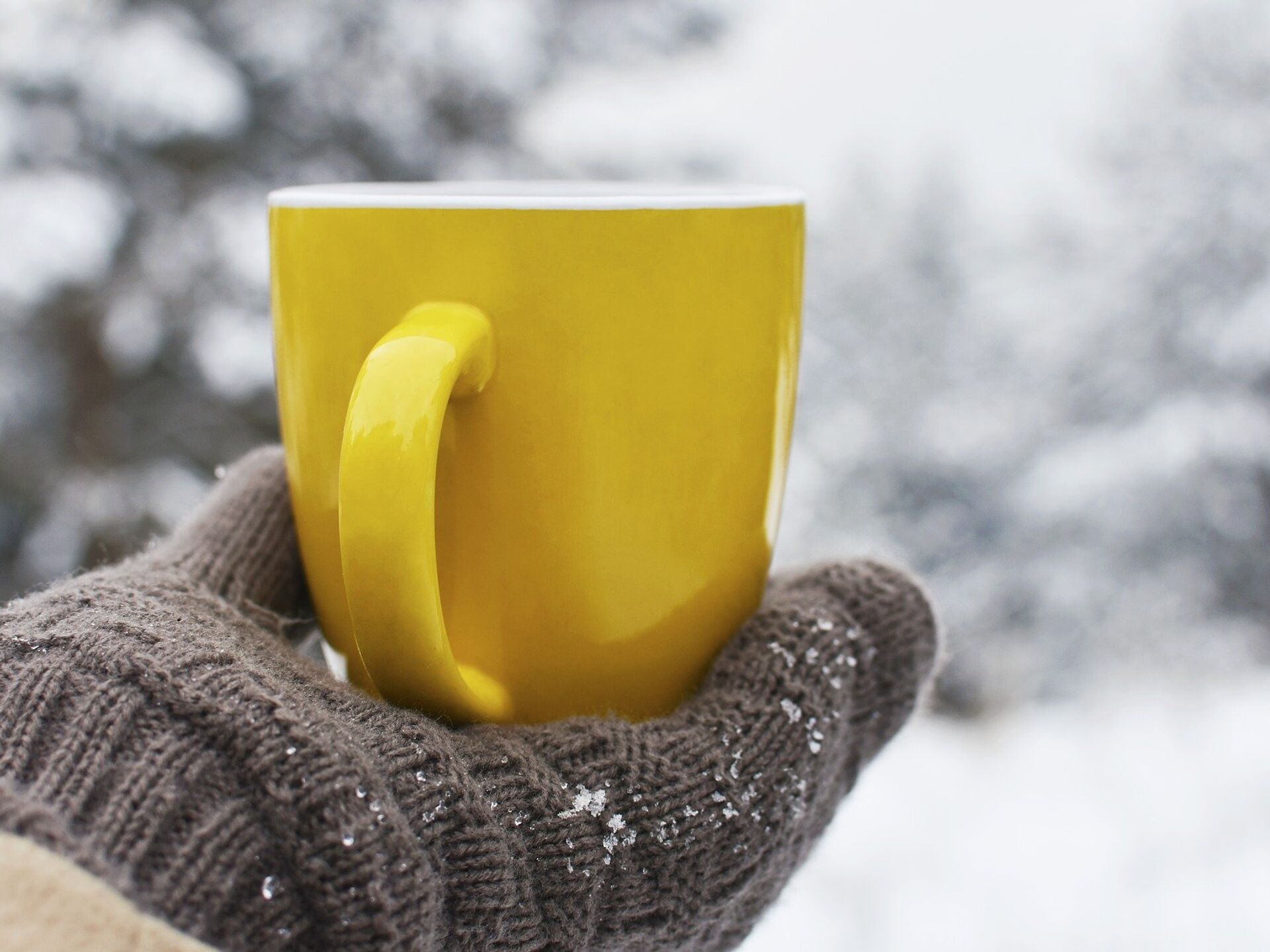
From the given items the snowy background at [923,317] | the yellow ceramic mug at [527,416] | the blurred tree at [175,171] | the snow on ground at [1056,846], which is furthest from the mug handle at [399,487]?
the blurred tree at [175,171]

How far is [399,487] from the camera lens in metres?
0.31

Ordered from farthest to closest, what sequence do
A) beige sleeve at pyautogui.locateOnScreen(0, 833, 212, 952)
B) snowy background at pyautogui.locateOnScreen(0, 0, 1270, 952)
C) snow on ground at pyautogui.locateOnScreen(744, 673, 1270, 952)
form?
snowy background at pyautogui.locateOnScreen(0, 0, 1270, 952) → snow on ground at pyautogui.locateOnScreen(744, 673, 1270, 952) → beige sleeve at pyautogui.locateOnScreen(0, 833, 212, 952)

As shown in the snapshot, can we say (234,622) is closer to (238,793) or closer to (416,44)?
(238,793)

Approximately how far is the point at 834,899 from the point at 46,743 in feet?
3.55

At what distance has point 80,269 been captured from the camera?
1784 mm

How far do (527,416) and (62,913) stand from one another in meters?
0.19

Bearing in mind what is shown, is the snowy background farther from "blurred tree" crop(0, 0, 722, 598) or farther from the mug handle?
the mug handle

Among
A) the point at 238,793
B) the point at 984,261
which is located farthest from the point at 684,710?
the point at 984,261

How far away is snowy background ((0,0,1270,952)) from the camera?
4.30ft

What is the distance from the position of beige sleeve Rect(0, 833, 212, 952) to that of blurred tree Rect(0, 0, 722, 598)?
1.58 meters

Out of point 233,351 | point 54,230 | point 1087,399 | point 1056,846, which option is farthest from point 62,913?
point 1087,399

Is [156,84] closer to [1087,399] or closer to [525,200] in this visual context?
[525,200]

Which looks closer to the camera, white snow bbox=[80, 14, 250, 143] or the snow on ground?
the snow on ground

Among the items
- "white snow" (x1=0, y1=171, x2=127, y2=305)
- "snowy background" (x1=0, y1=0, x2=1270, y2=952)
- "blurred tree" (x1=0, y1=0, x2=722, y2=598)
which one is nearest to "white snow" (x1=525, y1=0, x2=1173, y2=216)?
"snowy background" (x1=0, y1=0, x2=1270, y2=952)
